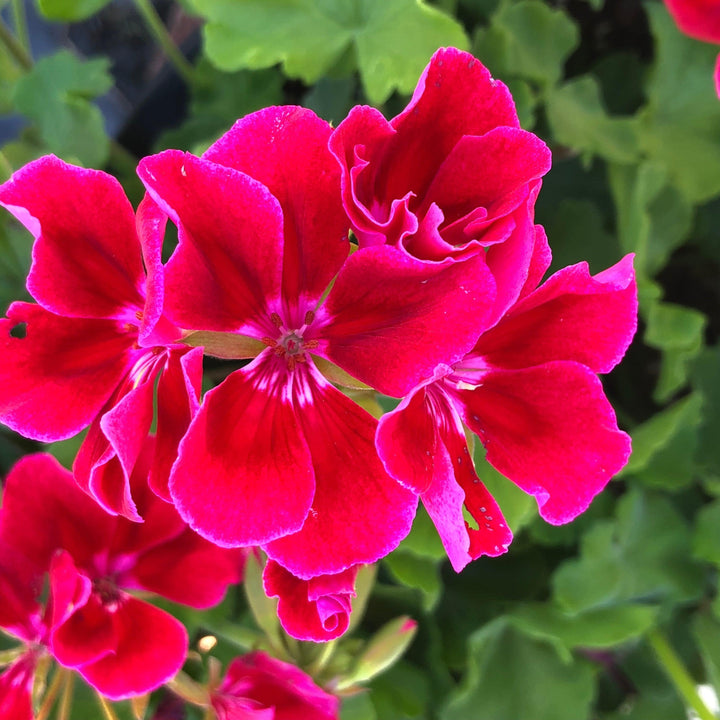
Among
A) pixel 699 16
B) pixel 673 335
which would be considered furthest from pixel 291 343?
pixel 673 335

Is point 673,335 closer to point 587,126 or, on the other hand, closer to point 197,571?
point 587,126

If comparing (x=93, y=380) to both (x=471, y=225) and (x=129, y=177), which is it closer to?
(x=471, y=225)

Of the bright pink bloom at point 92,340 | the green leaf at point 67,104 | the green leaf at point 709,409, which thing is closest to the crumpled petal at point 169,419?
the bright pink bloom at point 92,340

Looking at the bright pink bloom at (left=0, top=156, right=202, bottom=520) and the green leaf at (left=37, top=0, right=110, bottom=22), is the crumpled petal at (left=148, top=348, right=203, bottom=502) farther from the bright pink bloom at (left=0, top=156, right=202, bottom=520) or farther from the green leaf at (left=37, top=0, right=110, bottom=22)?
the green leaf at (left=37, top=0, right=110, bottom=22)

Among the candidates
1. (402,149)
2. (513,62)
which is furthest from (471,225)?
(513,62)

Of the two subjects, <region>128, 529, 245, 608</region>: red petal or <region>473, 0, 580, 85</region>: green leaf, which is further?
<region>473, 0, 580, 85</region>: green leaf

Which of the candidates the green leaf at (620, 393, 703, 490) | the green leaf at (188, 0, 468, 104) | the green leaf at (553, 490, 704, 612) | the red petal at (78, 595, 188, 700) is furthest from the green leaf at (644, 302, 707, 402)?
the red petal at (78, 595, 188, 700)
